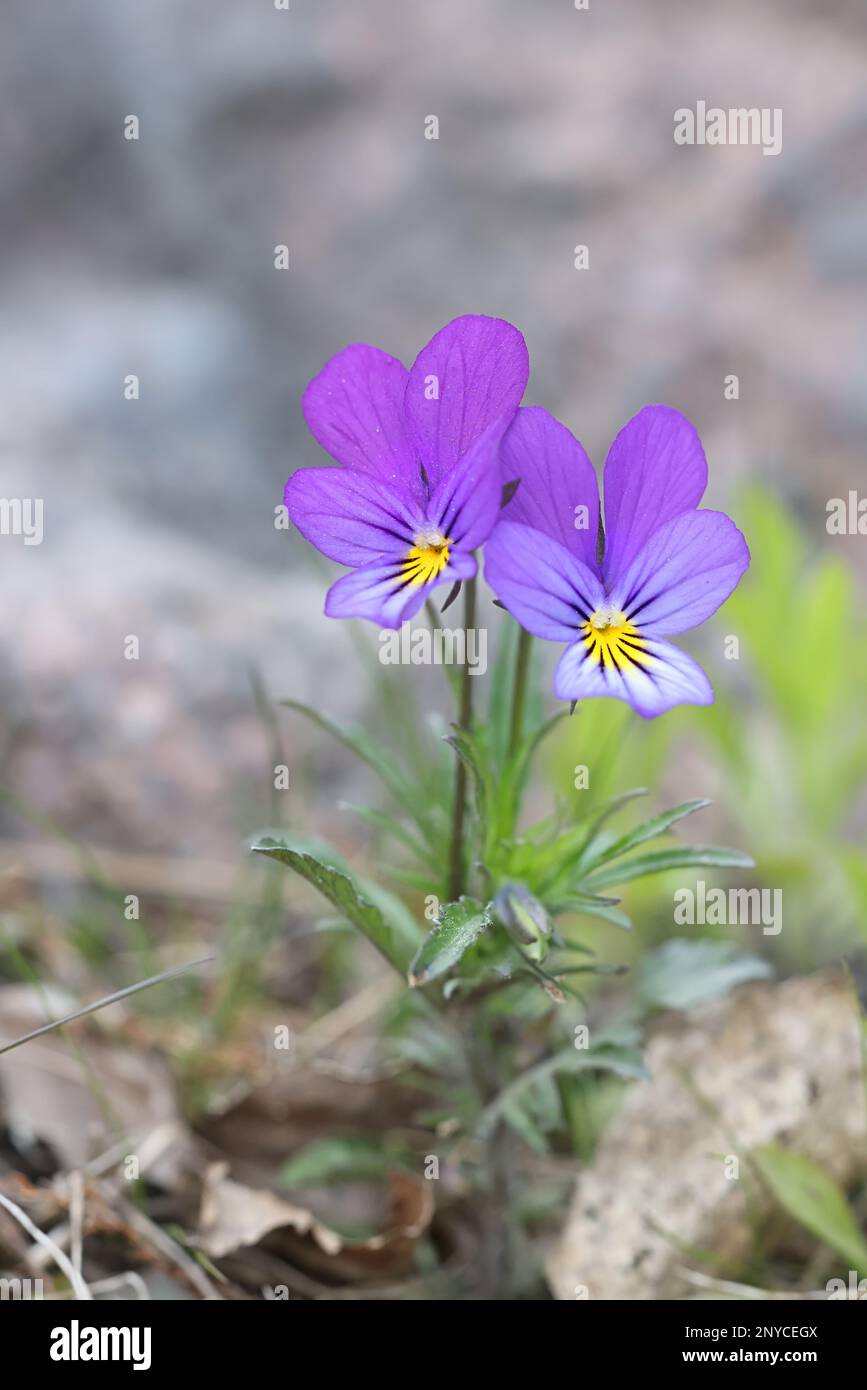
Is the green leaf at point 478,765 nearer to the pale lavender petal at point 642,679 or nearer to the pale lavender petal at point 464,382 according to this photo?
the pale lavender petal at point 642,679

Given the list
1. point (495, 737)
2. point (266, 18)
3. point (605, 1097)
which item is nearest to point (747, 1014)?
point (605, 1097)

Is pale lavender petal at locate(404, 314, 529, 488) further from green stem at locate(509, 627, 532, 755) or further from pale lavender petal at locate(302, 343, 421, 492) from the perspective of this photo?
green stem at locate(509, 627, 532, 755)

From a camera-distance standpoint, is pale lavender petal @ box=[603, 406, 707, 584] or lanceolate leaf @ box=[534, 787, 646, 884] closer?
pale lavender petal @ box=[603, 406, 707, 584]

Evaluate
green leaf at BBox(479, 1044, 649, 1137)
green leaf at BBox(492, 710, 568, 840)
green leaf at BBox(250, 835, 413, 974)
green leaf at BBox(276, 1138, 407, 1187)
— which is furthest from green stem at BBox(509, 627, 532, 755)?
green leaf at BBox(276, 1138, 407, 1187)

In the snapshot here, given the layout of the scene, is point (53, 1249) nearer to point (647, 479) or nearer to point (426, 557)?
point (426, 557)

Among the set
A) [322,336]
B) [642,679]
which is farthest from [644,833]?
[322,336]

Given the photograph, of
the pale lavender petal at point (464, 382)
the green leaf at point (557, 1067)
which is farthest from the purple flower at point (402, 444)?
the green leaf at point (557, 1067)
